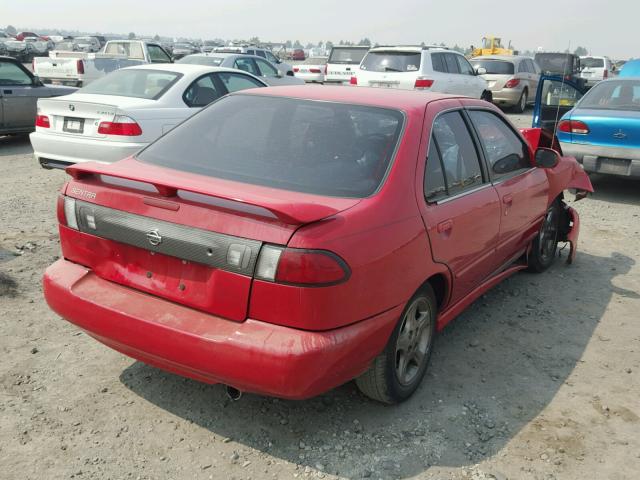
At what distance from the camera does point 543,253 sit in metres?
5.49

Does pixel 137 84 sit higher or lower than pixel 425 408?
higher

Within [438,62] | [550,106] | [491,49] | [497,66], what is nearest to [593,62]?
[491,49]

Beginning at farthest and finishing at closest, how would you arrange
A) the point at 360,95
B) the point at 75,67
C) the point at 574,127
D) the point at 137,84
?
the point at 75,67
the point at 574,127
the point at 137,84
the point at 360,95

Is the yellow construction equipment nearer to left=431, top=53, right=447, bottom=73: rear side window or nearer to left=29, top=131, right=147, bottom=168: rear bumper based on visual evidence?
left=431, top=53, right=447, bottom=73: rear side window

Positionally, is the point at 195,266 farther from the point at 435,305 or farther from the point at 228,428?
the point at 435,305

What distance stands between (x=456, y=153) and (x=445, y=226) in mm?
578

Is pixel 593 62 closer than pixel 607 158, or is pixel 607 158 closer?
pixel 607 158

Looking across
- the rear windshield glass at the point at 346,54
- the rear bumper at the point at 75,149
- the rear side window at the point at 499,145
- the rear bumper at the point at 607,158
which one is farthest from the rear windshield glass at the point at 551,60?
the rear side window at the point at 499,145

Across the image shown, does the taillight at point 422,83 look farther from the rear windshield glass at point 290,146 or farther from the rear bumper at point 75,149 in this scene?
the rear windshield glass at point 290,146

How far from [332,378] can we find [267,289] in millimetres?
486

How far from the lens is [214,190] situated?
109 inches

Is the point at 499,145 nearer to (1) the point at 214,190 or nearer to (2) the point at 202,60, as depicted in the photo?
(1) the point at 214,190

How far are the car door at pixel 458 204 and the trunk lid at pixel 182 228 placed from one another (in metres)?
0.64

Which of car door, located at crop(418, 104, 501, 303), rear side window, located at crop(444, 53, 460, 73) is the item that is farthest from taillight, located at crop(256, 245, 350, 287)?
rear side window, located at crop(444, 53, 460, 73)
